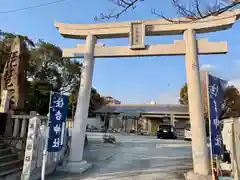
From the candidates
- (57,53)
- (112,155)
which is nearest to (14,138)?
(112,155)

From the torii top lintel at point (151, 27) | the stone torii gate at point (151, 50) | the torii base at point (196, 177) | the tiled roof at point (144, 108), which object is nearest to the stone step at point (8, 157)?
the stone torii gate at point (151, 50)

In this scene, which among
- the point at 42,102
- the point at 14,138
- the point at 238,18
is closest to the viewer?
the point at 14,138

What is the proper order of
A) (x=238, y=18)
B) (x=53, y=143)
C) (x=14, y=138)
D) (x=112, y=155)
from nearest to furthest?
(x=53, y=143)
(x=14, y=138)
(x=238, y=18)
(x=112, y=155)

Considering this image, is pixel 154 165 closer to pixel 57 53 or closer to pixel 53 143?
pixel 53 143

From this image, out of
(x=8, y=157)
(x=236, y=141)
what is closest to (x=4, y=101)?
(x=8, y=157)

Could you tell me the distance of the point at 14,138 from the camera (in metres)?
6.16

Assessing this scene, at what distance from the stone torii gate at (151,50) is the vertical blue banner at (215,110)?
1.12 m

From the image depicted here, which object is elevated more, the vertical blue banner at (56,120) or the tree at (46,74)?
the tree at (46,74)

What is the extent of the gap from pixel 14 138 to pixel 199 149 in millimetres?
5038

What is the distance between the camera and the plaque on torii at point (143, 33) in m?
6.69

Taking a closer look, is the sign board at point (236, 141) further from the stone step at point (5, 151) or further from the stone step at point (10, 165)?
the stone step at point (5, 151)

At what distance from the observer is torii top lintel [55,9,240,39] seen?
261 inches

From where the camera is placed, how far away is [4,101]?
21.5 ft

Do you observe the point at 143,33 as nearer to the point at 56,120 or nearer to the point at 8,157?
the point at 56,120
